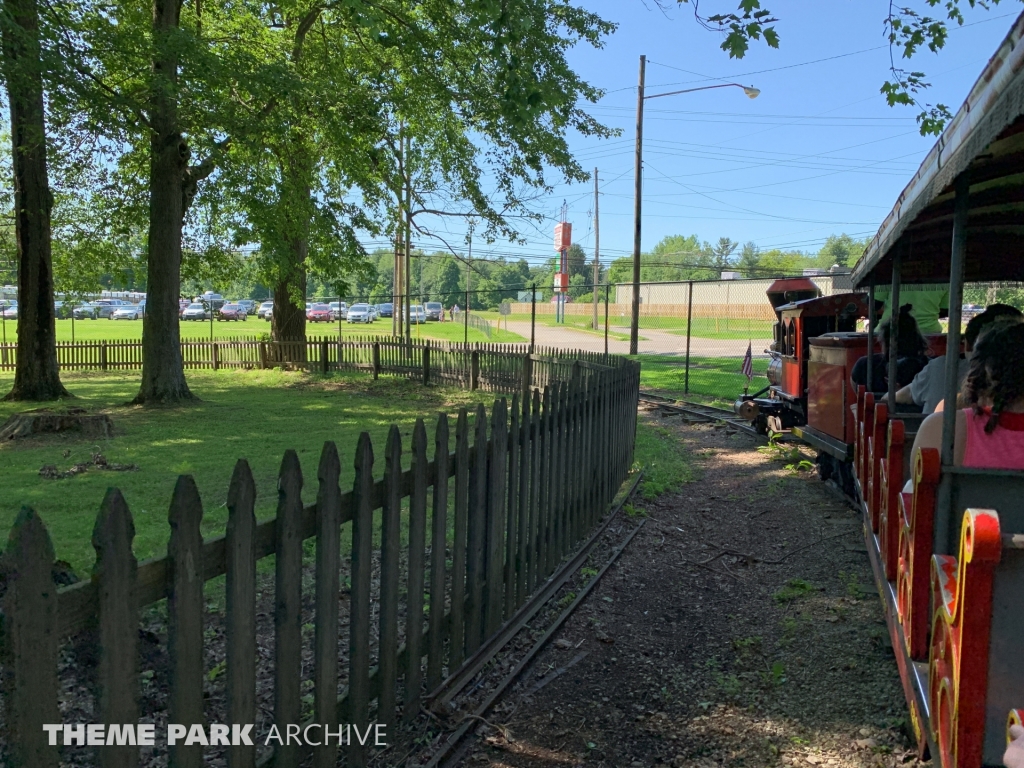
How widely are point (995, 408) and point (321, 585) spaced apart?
2515 mm

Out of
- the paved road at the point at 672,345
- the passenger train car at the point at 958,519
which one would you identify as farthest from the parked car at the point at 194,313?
the passenger train car at the point at 958,519

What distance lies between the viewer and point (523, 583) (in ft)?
15.6

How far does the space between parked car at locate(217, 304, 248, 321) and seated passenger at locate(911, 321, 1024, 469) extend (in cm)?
6385

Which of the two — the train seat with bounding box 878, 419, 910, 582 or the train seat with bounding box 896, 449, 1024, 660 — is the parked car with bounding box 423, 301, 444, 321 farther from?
the train seat with bounding box 896, 449, 1024, 660

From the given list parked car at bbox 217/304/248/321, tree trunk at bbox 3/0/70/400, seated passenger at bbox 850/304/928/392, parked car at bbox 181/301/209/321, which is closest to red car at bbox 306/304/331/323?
parked car at bbox 217/304/248/321

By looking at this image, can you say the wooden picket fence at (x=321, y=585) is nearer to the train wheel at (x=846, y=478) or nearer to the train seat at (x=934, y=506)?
the train seat at (x=934, y=506)

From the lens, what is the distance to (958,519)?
276cm

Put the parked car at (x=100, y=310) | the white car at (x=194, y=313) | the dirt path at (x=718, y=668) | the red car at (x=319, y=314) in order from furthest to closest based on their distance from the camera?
the white car at (x=194, y=313)
the red car at (x=319, y=314)
the parked car at (x=100, y=310)
the dirt path at (x=718, y=668)

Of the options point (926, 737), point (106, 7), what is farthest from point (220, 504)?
point (106, 7)

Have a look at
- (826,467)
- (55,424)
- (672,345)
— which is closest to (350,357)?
(55,424)

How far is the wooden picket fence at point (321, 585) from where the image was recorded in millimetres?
1760

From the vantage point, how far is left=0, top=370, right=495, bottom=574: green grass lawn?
669 centimetres

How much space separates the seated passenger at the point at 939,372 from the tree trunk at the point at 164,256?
1377cm

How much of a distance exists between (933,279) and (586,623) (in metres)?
4.47
